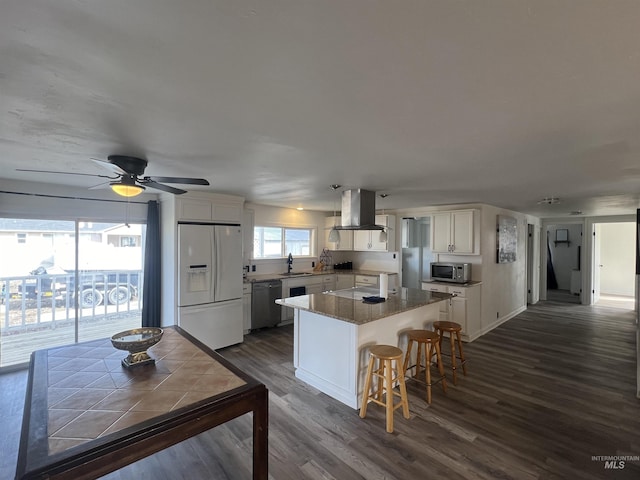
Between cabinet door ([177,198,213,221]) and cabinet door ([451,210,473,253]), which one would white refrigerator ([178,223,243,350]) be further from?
cabinet door ([451,210,473,253])

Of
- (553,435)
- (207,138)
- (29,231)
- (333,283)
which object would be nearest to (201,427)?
(207,138)

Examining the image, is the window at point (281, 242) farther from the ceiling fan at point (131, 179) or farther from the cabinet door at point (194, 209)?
the ceiling fan at point (131, 179)

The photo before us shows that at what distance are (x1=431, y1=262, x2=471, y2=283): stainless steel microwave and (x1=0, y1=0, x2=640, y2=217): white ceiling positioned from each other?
2.69 metres

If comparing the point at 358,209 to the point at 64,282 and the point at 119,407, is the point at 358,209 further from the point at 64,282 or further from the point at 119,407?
the point at 64,282

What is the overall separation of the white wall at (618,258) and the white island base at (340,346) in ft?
28.5

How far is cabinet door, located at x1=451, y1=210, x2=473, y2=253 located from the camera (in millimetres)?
5012

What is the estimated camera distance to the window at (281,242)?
233 inches

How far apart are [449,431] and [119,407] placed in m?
2.46

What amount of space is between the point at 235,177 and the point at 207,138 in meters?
1.20

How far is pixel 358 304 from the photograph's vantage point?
325 centimetres

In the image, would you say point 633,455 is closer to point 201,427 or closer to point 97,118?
point 201,427

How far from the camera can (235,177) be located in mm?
3203

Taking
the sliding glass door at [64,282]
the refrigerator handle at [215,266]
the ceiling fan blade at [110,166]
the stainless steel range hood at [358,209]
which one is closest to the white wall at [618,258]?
the stainless steel range hood at [358,209]

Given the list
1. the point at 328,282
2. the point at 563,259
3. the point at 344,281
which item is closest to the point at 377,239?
the point at 344,281
